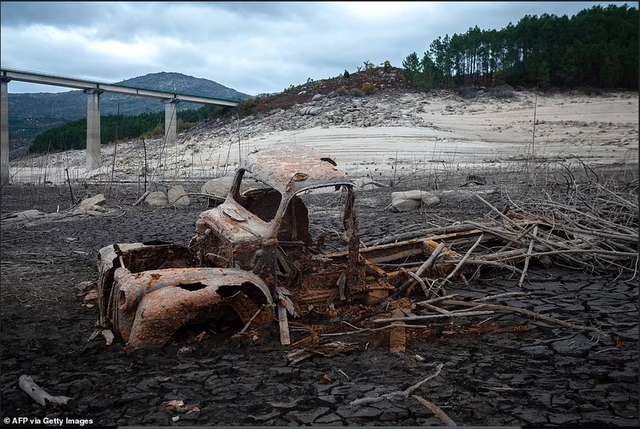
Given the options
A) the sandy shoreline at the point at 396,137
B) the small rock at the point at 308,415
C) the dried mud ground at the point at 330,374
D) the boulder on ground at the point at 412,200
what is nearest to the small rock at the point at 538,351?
the dried mud ground at the point at 330,374

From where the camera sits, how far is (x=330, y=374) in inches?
136

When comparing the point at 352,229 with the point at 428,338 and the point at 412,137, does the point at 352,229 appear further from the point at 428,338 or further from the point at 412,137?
the point at 412,137

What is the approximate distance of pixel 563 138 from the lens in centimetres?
1562

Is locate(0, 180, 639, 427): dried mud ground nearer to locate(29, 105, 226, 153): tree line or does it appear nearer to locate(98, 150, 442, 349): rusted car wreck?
locate(98, 150, 442, 349): rusted car wreck

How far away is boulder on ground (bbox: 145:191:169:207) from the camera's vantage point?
34.6 feet

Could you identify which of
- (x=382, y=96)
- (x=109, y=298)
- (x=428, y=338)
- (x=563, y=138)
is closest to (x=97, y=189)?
(x=109, y=298)

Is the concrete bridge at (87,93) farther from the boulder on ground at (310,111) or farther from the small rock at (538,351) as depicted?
the boulder on ground at (310,111)

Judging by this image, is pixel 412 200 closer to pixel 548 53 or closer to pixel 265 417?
pixel 548 53

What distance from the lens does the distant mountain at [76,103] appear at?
400cm

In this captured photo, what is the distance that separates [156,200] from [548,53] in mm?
7858

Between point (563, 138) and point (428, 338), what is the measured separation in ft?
44.7

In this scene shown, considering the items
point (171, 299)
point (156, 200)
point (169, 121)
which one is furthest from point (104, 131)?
point (171, 299)

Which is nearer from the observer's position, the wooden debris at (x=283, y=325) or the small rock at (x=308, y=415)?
the small rock at (x=308, y=415)

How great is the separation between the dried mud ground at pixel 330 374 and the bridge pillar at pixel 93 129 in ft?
6.73
